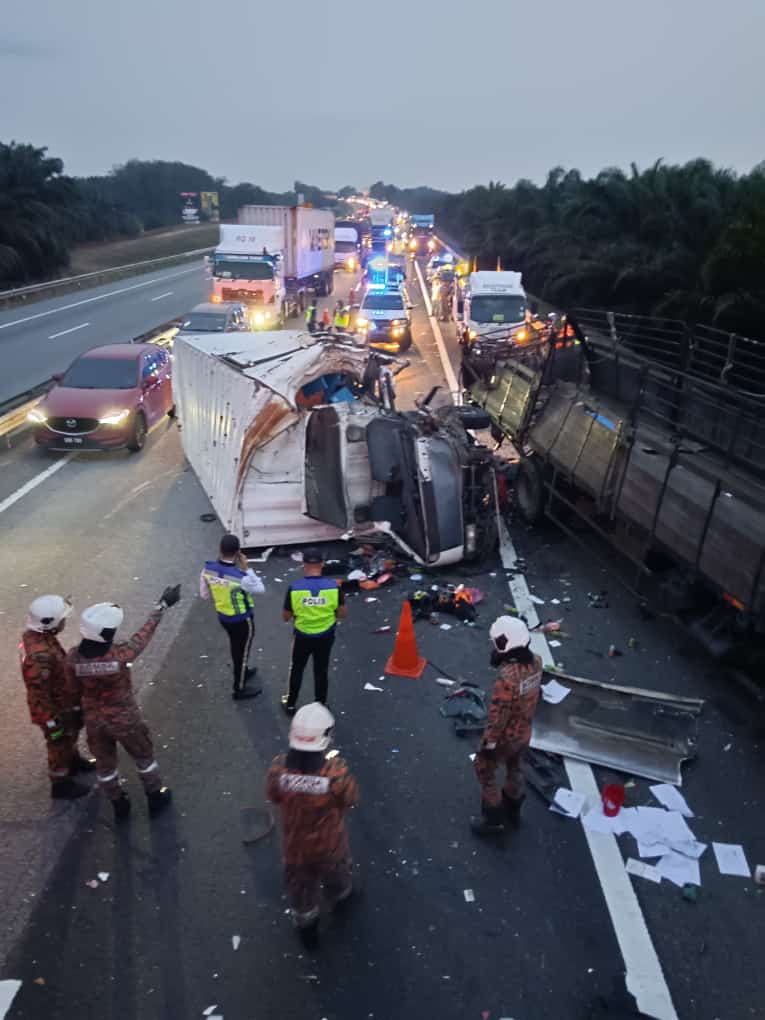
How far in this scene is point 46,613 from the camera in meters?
5.12

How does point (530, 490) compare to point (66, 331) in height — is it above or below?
above

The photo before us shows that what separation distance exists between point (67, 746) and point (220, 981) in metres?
2.09

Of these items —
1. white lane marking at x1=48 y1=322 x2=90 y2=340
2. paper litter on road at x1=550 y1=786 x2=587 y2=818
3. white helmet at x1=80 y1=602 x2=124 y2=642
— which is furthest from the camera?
white lane marking at x1=48 y1=322 x2=90 y2=340

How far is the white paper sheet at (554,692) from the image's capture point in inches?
261

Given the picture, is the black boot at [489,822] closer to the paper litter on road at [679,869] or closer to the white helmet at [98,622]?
the paper litter on road at [679,869]

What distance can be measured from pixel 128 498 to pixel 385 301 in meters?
13.6

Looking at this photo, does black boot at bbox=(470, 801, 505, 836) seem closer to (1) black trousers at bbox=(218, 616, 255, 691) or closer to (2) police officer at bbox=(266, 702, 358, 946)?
(2) police officer at bbox=(266, 702, 358, 946)

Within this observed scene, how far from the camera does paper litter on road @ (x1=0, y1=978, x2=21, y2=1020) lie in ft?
13.1

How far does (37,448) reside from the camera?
13875 mm

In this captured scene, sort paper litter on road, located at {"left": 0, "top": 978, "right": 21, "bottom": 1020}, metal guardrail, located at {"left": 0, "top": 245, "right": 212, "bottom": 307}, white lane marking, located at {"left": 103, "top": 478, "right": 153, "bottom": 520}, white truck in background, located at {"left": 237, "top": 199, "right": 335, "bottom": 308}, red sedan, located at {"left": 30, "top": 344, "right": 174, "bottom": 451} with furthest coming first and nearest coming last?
metal guardrail, located at {"left": 0, "top": 245, "right": 212, "bottom": 307}, white truck in background, located at {"left": 237, "top": 199, "right": 335, "bottom": 308}, red sedan, located at {"left": 30, "top": 344, "right": 174, "bottom": 451}, white lane marking, located at {"left": 103, "top": 478, "right": 153, "bottom": 520}, paper litter on road, located at {"left": 0, "top": 978, "right": 21, "bottom": 1020}

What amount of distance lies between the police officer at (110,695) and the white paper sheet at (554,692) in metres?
3.33

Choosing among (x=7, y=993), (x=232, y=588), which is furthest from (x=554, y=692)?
(x=7, y=993)

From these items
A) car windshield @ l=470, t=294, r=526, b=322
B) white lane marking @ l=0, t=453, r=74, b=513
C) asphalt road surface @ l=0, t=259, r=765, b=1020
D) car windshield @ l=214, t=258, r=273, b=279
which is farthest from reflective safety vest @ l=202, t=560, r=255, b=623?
car windshield @ l=214, t=258, r=273, b=279

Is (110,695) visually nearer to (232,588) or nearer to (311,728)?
(232,588)
